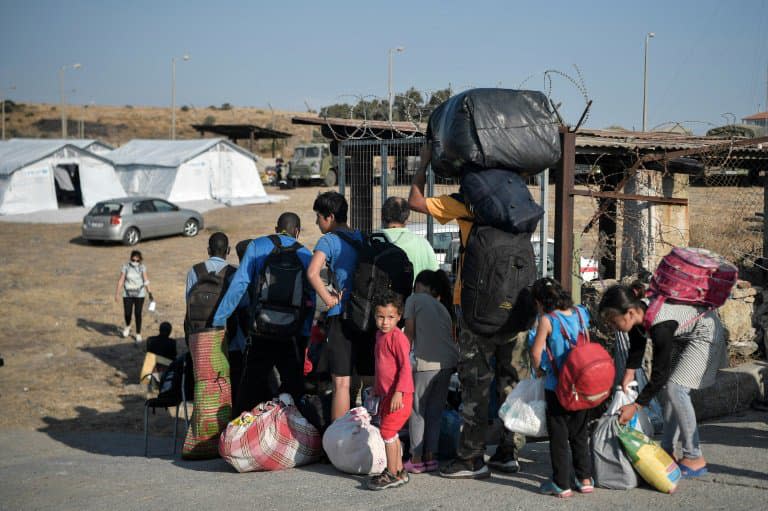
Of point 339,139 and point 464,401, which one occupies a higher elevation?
point 339,139

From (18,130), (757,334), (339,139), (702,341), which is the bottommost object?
(757,334)

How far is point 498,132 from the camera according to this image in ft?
15.3

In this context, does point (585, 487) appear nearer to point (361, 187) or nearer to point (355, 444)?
point (355, 444)

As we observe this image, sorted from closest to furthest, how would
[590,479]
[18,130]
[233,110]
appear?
[590,479]
[18,130]
[233,110]

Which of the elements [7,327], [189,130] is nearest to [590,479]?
[7,327]

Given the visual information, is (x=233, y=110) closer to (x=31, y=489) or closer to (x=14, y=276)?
(x=14, y=276)

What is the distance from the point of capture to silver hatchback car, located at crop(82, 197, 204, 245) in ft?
72.5

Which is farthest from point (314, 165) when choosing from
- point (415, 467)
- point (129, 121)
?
point (129, 121)

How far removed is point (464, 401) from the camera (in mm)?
4648

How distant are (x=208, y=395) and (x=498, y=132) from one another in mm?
2888

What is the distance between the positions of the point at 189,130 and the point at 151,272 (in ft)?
173

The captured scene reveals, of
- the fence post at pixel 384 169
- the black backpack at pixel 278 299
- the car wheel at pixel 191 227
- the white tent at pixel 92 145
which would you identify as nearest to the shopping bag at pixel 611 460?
the black backpack at pixel 278 299

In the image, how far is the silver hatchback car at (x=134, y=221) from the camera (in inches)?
870

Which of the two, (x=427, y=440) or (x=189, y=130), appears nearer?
(x=427, y=440)
